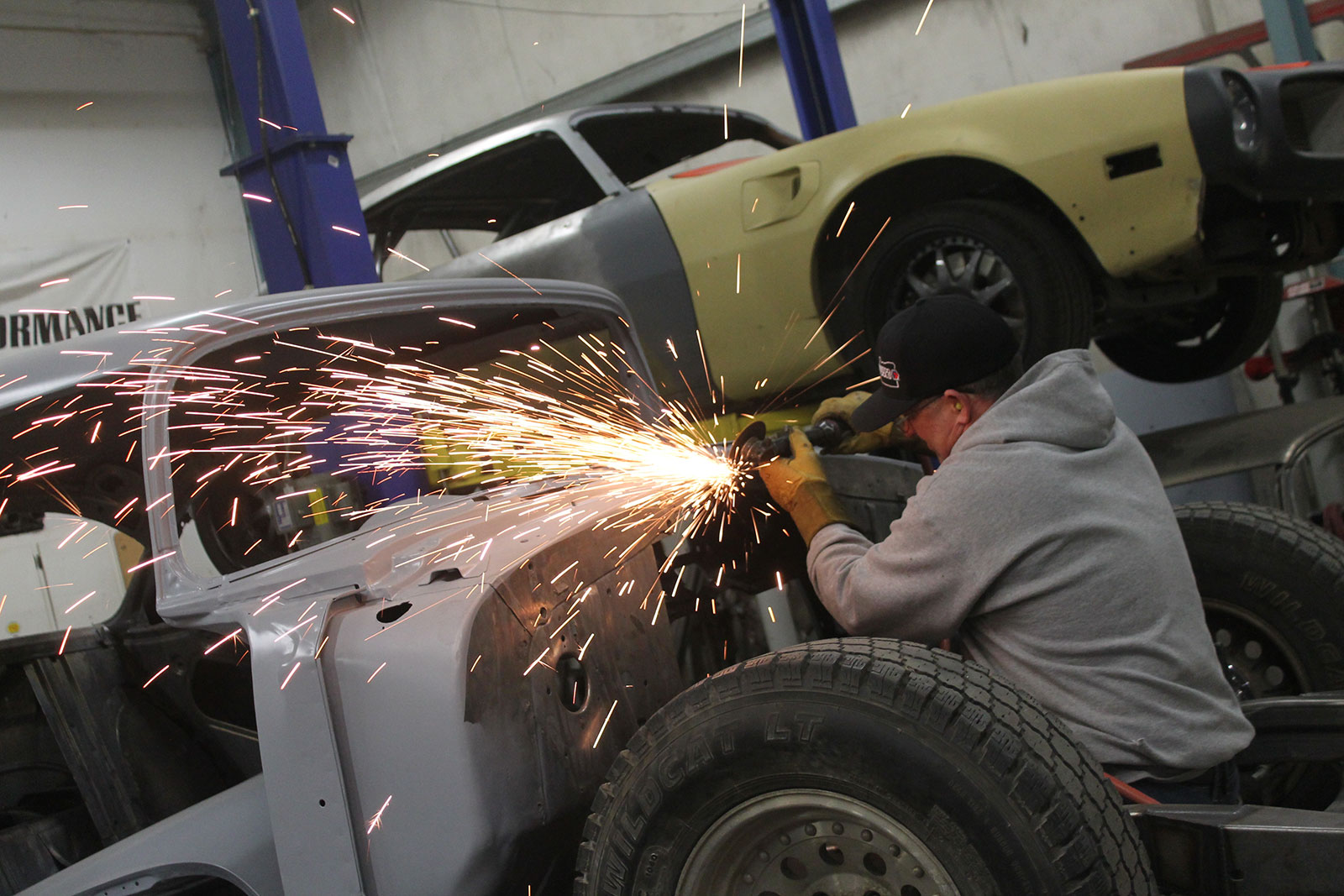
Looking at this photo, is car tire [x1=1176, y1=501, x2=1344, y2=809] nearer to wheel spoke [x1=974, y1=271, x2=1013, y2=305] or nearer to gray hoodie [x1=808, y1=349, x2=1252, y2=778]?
gray hoodie [x1=808, y1=349, x2=1252, y2=778]

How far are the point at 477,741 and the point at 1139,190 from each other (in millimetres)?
3345

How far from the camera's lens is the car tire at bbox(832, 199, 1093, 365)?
405 cm

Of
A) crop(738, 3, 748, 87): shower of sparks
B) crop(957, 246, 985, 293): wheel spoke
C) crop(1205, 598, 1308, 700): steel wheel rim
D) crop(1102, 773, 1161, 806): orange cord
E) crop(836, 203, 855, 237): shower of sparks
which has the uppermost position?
crop(738, 3, 748, 87): shower of sparks

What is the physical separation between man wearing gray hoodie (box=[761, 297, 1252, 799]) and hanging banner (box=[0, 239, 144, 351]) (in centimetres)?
1004

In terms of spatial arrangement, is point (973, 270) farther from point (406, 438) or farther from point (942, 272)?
point (406, 438)

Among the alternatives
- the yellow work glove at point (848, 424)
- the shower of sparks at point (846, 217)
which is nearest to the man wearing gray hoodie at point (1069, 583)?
the yellow work glove at point (848, 424)

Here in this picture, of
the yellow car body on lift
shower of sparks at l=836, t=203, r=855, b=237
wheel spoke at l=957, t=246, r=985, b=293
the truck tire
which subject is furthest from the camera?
shower of sparks at l=836, t=203, r=855, b=237

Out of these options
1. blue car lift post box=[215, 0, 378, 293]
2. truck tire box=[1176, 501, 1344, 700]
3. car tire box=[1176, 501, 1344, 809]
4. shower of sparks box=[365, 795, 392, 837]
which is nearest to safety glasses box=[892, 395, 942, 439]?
truck tire box=[1176, 501, 1344, 700]

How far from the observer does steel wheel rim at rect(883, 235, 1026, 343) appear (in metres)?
4.11

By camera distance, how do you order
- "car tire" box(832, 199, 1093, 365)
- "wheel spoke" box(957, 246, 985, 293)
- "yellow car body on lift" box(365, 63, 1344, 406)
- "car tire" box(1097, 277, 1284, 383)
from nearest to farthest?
"yellow car body on lift" box(365, 63, 1344, 406) < "car tire" box(832, 199, 1093, 365) < "wheel spoke" box(957, 246, 985, 293) < "car tire" box(1097, 277, 1284, 383)

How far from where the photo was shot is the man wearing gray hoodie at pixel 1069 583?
1.79 meters

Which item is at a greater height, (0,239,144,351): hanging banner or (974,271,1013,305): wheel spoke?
(0,239,144,351): hanging banner

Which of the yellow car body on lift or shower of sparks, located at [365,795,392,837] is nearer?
shower of sparks, located at [365,795,392,837]

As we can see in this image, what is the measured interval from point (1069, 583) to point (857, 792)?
0.54 meters
